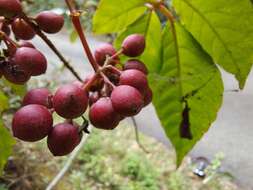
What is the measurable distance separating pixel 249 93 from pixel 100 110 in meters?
1.73

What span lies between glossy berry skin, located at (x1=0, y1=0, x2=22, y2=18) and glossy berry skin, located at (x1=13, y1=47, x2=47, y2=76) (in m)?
0.04

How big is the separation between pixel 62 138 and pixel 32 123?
0.11 ft

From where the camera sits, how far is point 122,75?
18.3 inches

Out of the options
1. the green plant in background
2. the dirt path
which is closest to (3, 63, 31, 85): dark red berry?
the green plant in background

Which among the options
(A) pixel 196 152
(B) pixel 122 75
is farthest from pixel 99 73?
(A) pixel 196 152

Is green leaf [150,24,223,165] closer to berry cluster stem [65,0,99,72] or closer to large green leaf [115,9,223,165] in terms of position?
large green leaf [115,9,223,165]

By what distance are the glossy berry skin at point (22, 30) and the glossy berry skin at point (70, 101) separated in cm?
14

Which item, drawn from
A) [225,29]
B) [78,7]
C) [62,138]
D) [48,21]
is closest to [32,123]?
[62,138]

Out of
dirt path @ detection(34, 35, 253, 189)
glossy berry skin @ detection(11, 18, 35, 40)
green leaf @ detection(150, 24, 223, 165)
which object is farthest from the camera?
dirt path @ detection(34, 35, 253, 189)

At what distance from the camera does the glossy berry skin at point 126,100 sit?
424 millimetres

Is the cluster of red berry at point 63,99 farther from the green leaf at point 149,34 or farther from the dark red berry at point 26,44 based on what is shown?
the green leaf at point 149,34

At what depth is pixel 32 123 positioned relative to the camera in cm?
42

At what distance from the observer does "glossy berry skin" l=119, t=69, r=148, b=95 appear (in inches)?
17.9

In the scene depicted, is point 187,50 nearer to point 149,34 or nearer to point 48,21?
point 149,34
